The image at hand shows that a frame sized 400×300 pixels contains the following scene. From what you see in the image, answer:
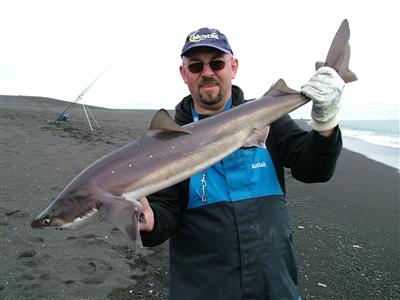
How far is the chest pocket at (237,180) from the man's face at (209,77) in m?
0.63

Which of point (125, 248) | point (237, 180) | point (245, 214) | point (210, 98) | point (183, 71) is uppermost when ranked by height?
point (183, 71)

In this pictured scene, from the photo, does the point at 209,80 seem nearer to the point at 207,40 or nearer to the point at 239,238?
the point at 207,40

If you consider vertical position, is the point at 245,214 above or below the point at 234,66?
below

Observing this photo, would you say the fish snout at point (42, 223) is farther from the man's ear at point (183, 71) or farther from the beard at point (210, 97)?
the man's ear at point (183, 71)

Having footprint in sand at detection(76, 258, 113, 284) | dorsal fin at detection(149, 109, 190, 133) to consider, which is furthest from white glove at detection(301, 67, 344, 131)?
footprint in sand at detection(76, 258, 113, 284)

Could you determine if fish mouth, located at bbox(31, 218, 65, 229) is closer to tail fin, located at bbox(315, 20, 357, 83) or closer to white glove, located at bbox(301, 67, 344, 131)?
white glove, located at bbox(301, 67, 344, 131)

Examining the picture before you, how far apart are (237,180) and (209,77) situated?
106 cm

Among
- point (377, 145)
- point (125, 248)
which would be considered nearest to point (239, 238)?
point (125, 248)

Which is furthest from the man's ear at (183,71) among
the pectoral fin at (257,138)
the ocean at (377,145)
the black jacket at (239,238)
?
the ocean at (377,145)

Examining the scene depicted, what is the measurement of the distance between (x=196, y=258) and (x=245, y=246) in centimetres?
43

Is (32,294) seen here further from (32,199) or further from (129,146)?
(32,199)

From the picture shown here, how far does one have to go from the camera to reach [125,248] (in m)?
5.95

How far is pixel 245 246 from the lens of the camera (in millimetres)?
2850

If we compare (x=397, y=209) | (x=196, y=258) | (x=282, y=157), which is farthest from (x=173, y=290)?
(x=397, y=209)
